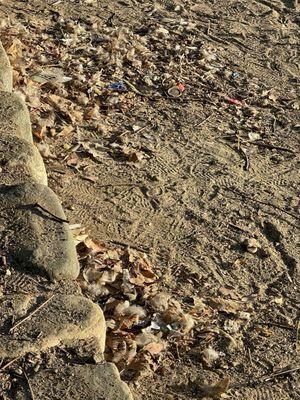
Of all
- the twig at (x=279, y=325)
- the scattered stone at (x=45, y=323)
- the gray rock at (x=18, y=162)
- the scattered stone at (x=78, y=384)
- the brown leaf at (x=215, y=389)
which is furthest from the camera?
the twig at (x=279, y=325)

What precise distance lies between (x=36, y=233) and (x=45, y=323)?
56 centimetres

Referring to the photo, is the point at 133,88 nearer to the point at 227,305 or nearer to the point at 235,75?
the point at 235,75

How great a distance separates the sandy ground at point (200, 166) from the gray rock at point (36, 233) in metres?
0.68

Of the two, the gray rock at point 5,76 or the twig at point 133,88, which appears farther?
the twig at point 133,88

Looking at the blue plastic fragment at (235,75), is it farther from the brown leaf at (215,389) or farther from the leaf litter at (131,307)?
the brown leaf at (215,389)

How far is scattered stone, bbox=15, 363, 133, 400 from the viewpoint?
3.12 meters

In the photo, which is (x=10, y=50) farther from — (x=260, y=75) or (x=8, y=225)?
(x=8, y=225)

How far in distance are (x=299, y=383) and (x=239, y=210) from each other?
55.1 inches

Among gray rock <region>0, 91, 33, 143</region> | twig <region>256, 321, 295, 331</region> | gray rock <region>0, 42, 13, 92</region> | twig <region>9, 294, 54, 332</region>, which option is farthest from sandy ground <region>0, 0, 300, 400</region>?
twig <region>9, 294, 54, 332</region>

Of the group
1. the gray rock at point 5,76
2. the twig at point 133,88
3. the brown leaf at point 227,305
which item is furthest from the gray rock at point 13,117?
the twig at point 133,88

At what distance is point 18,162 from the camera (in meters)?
4.31

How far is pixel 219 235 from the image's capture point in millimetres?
4977

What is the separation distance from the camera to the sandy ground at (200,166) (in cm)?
426

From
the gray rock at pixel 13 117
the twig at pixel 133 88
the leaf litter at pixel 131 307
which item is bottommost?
the twig at pixel 133 88
